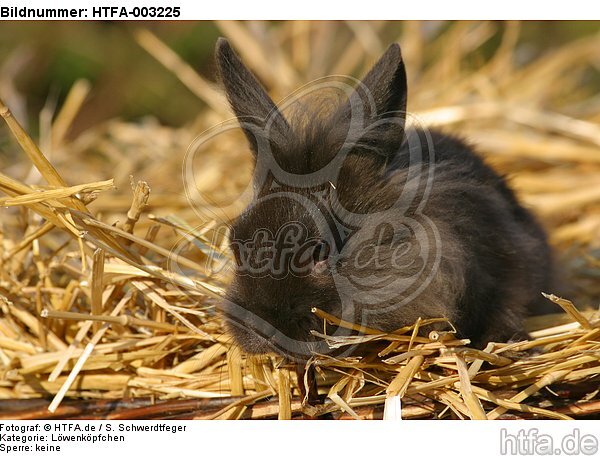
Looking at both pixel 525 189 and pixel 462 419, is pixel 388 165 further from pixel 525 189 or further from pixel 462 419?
pixel 525 189

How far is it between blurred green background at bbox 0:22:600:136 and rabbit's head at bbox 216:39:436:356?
177 inches

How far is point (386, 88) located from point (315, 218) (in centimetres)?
45

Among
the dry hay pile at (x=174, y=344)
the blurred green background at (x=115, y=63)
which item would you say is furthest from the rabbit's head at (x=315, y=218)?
the blurred green background at (x=115, y=63)

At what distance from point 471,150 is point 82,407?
179 cm

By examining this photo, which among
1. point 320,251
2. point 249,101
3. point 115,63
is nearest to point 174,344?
point 320,251

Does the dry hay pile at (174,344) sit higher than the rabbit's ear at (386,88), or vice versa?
the rabbit's ear at (386,88)

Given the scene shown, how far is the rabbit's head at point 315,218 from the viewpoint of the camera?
2.36m

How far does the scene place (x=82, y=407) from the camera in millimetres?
2717

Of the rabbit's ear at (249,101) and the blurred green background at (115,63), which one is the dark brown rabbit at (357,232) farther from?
the blurred green background at (115,63)

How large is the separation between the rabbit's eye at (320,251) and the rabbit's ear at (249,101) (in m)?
0.42

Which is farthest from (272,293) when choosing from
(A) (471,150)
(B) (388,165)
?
(A) (471,150)

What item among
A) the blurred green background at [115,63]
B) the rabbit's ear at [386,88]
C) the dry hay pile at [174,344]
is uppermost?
the blurred green background at [115,63]

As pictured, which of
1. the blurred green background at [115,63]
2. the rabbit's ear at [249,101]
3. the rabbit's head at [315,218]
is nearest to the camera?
the rabbit's head at [315,218]
